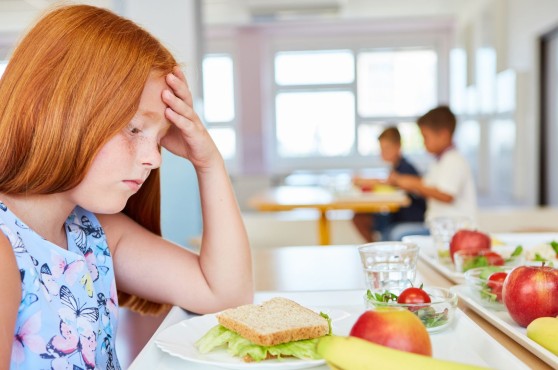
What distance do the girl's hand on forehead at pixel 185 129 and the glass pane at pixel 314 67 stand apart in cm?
764

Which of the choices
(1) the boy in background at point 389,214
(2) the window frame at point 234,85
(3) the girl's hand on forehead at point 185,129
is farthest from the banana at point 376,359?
(2) the window frame at point 234,85

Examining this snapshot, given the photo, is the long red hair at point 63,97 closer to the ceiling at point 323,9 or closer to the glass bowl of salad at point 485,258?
the glass bowl of salad at point 485,258

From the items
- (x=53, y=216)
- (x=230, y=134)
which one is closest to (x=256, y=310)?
(x=53, y=216)

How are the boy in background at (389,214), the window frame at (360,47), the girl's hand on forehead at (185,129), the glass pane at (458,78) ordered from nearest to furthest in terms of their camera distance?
1. the girl's hand on forehead at (185,129)
2. the boy in background at (389,214)
3. the glass pane at (458,78)
4. the window frame at (360,47)

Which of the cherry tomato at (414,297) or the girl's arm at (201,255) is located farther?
the girl's arm at (201,255)

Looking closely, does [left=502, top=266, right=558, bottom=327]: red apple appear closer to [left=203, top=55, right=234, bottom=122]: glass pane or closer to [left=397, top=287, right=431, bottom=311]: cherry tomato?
[left=397, top=287, right=431, bottom=311]: cherry tomato

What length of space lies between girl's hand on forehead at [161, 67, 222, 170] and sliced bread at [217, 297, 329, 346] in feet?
1.09

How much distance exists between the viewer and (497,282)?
3.15 feet

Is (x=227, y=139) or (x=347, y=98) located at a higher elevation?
(x=347, y=98)

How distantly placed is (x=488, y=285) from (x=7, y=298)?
26.7 inches

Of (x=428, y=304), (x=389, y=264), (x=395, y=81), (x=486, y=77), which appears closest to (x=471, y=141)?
(x=486, y=77)

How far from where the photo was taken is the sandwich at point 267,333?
71 centimetres

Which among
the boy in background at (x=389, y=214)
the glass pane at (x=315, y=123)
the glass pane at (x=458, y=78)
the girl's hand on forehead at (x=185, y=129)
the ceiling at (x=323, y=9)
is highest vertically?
the ceiling at (x=323, y=9)

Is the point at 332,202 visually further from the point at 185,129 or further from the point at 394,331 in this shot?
the point at 394,331
